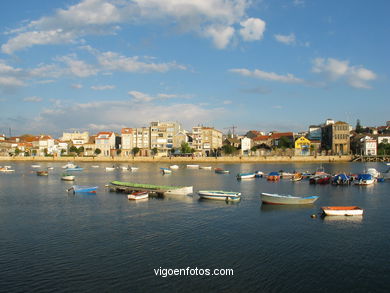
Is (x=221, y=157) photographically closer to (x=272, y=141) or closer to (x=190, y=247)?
(x=272, y=141)

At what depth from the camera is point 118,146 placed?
141 m

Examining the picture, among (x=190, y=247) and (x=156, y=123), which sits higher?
(x=156, y=123)

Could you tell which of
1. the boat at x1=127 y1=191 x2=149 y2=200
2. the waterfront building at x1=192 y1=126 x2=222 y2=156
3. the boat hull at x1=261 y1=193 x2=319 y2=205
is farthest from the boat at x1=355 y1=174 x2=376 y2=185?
the waterfront building at x1=192 y1=126 x2=222 y2=156

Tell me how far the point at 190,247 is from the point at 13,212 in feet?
60.3

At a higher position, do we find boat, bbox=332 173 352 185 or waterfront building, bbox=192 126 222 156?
waterfront building, bbox=192 126 222 156

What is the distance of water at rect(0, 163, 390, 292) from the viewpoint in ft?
49.1

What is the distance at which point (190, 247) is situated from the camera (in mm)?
19453

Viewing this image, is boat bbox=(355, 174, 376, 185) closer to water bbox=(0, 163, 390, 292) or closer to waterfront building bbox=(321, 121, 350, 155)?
water bbox=(0, 163, 390, 292)

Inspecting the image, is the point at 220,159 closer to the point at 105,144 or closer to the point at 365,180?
the point at 105,144

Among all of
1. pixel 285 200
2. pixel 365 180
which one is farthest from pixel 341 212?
pixel 365 180

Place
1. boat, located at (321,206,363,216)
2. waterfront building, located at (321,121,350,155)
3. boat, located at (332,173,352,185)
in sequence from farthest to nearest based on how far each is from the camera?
1. waterfront building, located at (321,121,350,155)
2. boat, located at (332,173,352,185)
3. boat, located at (321,206,363,216)

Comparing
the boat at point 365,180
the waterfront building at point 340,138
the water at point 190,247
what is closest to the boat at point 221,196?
the water at point 190,247

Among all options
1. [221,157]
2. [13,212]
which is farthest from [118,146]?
[13,212]

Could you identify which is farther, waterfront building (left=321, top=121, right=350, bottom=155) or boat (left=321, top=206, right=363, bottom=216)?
waterfront building (left=321, top=121, right=350, bottom=155)
